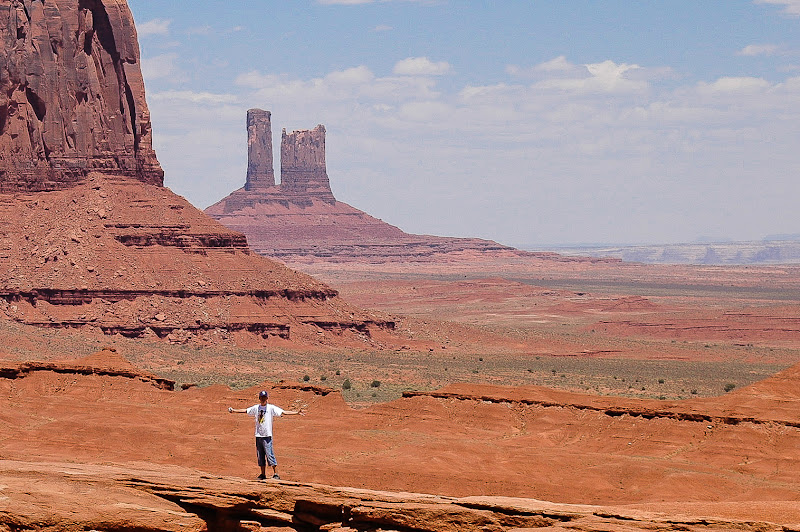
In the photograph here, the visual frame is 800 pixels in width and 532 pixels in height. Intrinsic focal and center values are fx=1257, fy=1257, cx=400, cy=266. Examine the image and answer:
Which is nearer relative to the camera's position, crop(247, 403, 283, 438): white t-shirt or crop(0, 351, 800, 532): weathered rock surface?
crop(0, 351, 800, 532): weathered rock surface

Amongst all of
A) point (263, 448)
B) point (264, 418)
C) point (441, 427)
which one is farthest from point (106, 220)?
point (263, 448)

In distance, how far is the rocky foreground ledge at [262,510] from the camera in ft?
43.3

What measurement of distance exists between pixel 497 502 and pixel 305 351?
196 feet

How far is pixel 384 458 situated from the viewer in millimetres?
28734

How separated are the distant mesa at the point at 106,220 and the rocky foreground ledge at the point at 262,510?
5881 cm

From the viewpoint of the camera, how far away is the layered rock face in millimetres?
80000

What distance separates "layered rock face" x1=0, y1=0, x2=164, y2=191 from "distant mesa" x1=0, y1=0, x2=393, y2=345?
7 cm

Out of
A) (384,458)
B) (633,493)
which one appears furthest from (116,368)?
(633,493)

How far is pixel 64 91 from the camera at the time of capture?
265 feet

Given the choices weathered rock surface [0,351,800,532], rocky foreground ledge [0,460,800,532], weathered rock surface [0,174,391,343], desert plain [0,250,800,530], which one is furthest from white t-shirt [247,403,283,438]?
weathered rock surface [0,174,391,343]

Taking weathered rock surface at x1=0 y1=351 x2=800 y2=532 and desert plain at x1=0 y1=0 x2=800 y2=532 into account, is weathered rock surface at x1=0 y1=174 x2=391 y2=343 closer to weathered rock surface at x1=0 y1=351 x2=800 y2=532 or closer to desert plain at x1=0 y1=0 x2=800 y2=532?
desert plain at x1=0 y1=0 x2=800 y2=532

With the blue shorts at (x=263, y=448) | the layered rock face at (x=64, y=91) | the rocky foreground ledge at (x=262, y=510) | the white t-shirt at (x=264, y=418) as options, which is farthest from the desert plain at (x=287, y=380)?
the white t-shirt at (x=264, y=418)

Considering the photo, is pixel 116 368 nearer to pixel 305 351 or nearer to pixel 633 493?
pixel 633 493

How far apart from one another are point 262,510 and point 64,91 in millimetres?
70893
